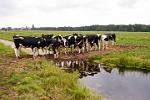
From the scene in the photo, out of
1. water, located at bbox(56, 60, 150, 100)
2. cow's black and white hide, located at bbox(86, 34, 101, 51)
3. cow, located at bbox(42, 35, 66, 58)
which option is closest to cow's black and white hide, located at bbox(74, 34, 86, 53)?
cow's black and white hide, located at bbox(86, 34, 101, 51)

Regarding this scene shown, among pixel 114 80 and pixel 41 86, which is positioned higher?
pixel 41 86

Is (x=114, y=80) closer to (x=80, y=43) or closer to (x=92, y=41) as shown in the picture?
(x=80, y=43)

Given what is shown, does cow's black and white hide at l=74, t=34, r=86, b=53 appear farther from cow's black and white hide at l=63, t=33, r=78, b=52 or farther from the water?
the water

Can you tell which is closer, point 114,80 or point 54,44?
point 114,80

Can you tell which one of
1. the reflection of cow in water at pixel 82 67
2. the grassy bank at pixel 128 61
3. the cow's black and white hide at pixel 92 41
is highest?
the cow's black and white hide at pixel 92 41

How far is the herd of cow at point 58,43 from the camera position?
85.4 ft

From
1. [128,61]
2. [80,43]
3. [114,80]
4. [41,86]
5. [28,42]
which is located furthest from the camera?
[80,43]

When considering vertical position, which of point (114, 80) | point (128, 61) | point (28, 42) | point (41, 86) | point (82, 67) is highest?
point (28, 42)

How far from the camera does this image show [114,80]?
18547mm

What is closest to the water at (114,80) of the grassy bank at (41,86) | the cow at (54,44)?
the grassy bank at (41,86)

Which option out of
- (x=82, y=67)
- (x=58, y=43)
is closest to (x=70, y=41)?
(x=58, y=43)

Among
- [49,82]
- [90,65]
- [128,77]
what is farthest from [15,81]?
[90,65]

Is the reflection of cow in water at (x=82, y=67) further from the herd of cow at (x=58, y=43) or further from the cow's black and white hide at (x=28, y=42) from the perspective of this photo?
the cow's black and white hide at (x=28, y=42)

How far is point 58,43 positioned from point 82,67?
5082 millimetres
